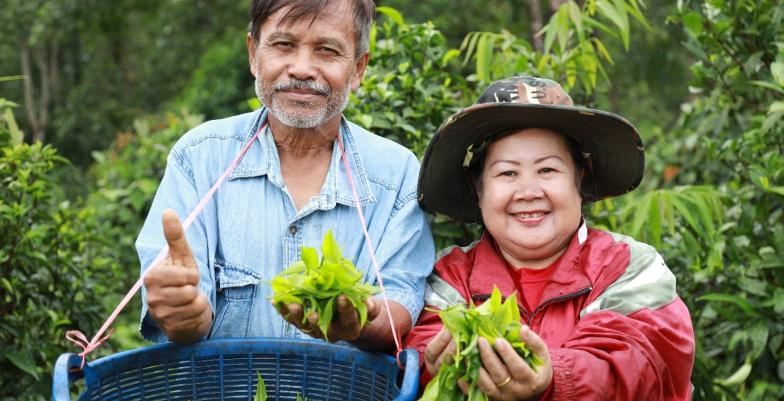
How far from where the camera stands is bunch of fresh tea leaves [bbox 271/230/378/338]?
7.63ft

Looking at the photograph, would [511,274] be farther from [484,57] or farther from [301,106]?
[484,57]

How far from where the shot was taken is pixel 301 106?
9.53 ft

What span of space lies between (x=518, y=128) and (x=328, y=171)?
583 mm

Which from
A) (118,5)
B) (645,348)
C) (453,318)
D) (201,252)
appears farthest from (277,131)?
(118,5)

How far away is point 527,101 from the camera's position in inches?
112

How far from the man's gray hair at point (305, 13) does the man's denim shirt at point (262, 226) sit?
1.10 feet

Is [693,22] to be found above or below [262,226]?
above

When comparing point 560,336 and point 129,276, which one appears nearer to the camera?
point 560,336

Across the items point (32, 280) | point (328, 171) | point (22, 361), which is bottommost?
point (22, 361)

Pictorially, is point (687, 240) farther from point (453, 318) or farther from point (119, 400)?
point (119, 400)

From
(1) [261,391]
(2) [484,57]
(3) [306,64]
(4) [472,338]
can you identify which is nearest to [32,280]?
(1) [261,391]

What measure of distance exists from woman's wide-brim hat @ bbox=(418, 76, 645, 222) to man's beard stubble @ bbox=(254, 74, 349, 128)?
0.32 metres

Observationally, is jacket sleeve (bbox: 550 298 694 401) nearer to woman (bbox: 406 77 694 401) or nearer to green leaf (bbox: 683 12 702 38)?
woman (bbox: 406 77 694 401)

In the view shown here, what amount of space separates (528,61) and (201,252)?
1724 millimetres
